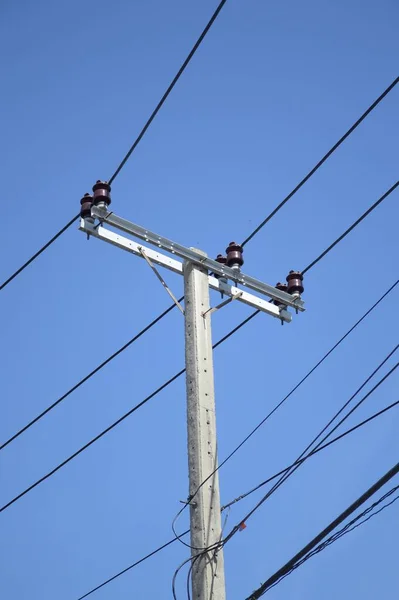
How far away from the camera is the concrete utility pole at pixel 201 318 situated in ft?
24.7

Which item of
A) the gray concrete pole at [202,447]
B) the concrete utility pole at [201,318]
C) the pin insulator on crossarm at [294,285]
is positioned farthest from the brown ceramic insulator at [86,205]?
the pin insulator on crossarm at [294,285]

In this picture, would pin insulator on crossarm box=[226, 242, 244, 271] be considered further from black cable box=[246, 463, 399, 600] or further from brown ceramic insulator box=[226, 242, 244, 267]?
black cable box=[246, 463, 399, 600]

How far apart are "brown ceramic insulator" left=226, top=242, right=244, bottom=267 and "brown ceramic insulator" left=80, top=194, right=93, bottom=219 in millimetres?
1381

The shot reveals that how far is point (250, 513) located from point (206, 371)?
1.27m

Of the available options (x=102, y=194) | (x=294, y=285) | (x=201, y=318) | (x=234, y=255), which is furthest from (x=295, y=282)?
(x=102, y=194)

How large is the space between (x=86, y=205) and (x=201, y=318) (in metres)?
1.52

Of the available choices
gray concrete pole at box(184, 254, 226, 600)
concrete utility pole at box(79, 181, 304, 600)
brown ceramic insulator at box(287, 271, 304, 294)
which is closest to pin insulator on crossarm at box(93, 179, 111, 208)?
concrete utility pole at box(79, 181, 304, 600)

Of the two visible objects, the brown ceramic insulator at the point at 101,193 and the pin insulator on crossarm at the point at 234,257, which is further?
the pin insulator on crossarm at the point at 234,257

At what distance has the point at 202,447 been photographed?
783 centimetres

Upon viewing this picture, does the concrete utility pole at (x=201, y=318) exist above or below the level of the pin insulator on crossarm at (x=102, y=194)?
below

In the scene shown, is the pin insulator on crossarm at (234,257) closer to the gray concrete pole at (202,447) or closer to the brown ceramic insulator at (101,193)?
the gray concrete pole at (202,447)

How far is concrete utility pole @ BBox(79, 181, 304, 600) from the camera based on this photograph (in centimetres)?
752

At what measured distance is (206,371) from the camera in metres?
8.27

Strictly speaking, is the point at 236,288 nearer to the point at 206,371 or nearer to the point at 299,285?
the point at 299,285
